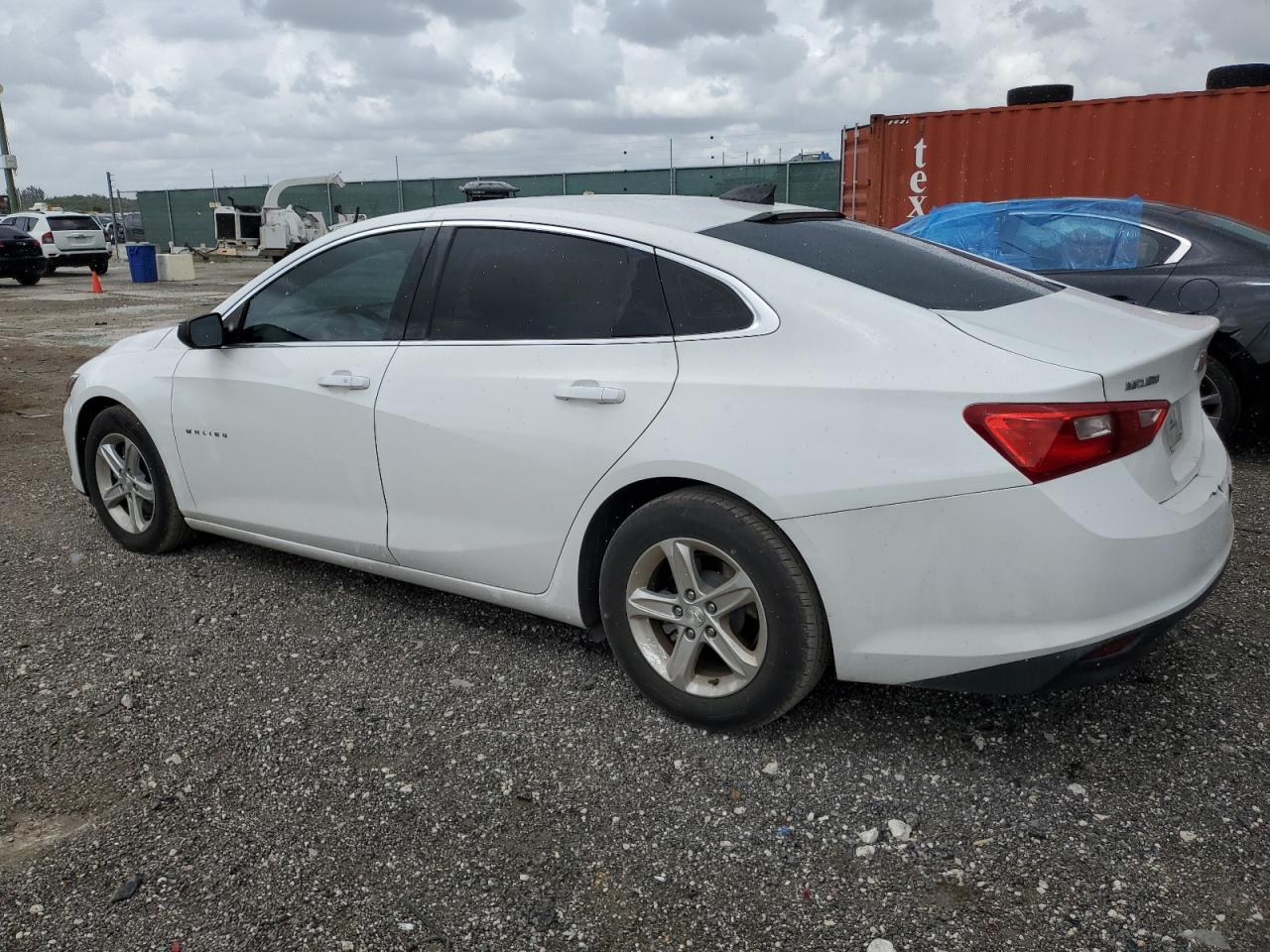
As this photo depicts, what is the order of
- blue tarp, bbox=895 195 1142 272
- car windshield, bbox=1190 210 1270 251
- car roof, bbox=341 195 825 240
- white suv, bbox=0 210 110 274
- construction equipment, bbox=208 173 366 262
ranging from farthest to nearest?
construction equipment, bbox=208 173 366 262 < white suv, bbox=0 210 110 274 < blue tarp, bbox=895 195 1142 272 < car windshield, bbox=1190 210 1270 251 < car roof, bbox=341 195 825 240

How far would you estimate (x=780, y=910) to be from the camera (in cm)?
237

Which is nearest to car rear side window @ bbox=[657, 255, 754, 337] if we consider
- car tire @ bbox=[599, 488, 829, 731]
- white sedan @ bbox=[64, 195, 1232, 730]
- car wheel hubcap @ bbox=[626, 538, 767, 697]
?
white sedan @ bbox=[64, 195, 1232, 730]

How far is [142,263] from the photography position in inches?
1033

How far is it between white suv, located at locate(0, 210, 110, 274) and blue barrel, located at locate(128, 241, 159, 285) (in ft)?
5.57

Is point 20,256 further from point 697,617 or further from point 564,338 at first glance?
point 697,617

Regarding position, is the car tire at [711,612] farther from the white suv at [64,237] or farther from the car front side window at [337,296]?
the white suv at [64,237]

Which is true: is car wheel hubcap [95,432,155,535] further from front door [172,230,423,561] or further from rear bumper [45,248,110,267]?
rear bumper [45,248,110,267]

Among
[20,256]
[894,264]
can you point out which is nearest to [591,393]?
[894,264]

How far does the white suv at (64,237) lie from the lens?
87.3ft

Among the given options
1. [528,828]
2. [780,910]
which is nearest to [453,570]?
[528,828]

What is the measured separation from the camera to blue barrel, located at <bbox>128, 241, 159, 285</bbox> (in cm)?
2600

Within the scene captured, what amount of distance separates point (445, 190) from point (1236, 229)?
2935 centimetres

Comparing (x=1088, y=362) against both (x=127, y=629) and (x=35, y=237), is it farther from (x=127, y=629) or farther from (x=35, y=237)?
(x=35, y=237)

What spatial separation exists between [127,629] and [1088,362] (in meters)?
3.51
